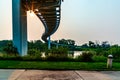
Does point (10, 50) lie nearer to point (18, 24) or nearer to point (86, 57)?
point (18, 24)

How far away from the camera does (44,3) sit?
25734 millimetres

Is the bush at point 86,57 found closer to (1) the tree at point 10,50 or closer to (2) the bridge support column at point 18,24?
(1) the tree at point 10,50

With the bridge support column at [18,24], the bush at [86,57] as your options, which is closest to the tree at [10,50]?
the bridge support column at [18,24]

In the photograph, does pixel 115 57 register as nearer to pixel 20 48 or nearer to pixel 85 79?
pixel 20 48

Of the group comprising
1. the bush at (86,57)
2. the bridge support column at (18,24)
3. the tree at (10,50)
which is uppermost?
the bridge support column at (18,24)

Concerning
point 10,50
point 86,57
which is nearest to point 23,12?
point 10,50

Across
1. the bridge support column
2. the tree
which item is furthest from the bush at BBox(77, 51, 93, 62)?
the bridge support column

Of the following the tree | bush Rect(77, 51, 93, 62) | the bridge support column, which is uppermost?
the bridge support column

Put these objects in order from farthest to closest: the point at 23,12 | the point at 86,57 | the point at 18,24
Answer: the point at 23,12 < the point at 18,24 < the point at 86,57

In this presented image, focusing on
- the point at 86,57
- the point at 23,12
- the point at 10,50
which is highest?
the point at 23,12

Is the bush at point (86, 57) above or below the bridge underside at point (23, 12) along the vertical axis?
below

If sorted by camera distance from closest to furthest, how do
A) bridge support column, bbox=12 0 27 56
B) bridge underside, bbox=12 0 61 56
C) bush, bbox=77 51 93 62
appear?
bush, bbox=77 51 93 62 → bridge support column, bbox=12 0 27 56 → bridge underside, bbox=12 0 61 56

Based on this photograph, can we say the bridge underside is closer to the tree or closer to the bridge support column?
the bridge support column

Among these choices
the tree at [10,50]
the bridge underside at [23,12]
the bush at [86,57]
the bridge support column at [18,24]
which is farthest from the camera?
the bridge underside at [23,12]
